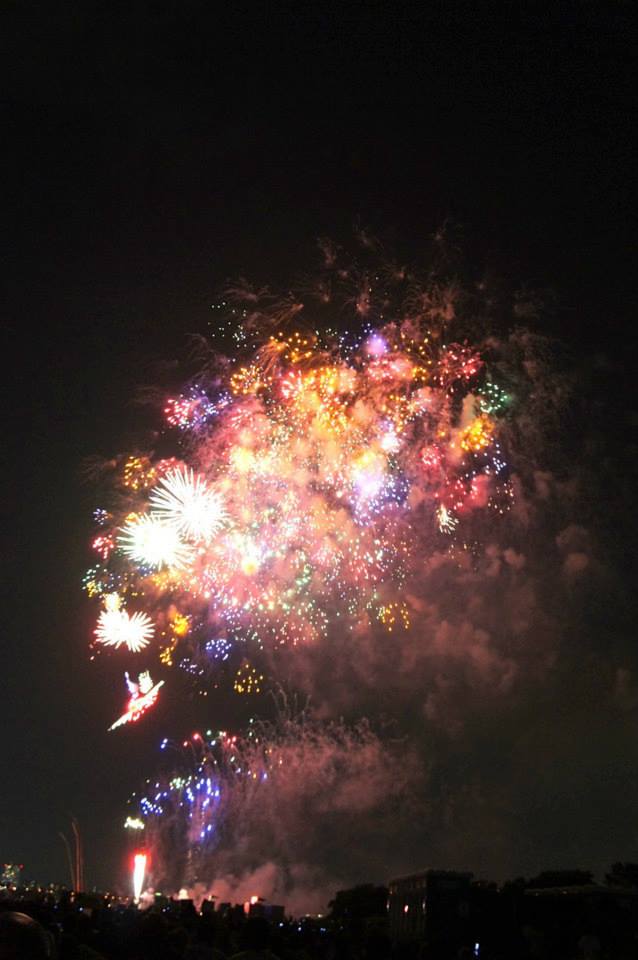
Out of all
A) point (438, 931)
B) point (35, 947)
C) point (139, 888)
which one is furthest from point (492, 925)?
point (139, 888)

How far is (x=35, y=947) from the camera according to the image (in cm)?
326

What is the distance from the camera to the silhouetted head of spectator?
3234 millimetres

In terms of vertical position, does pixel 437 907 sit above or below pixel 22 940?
above

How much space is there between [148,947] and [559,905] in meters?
11.3

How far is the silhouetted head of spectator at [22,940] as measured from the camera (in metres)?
3.23

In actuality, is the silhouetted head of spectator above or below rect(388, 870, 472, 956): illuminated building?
below

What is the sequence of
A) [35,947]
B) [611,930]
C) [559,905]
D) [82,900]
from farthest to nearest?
1. [82,900]
2. [559,905]
3. [611,930]
4. [35,947]

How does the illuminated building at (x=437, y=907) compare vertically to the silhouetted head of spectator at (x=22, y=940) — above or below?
above

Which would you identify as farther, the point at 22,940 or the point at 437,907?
the point at 437,907

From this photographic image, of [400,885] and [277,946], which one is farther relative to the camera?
[400,885]

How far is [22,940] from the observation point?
10.6 ft

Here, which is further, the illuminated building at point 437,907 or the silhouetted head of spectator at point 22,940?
the illuminated building at point 437,907

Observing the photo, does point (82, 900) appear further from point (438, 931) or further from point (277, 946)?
point (277, 946)

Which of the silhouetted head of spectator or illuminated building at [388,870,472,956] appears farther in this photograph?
illuminated building at [388,870,472,956]
